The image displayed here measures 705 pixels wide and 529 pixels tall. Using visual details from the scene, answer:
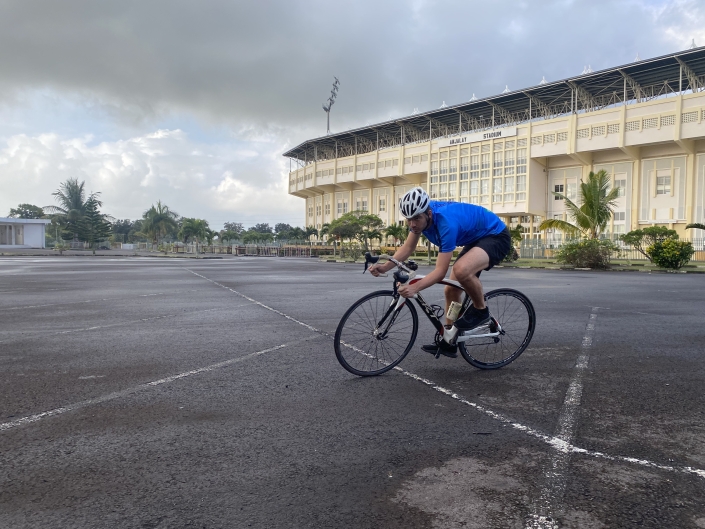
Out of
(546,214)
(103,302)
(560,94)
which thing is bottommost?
(103,302)

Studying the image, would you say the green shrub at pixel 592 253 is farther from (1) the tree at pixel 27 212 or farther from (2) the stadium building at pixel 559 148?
(1) the tree at pixel 27 212

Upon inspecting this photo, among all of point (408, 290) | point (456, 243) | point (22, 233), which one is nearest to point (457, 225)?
point (456, 243)

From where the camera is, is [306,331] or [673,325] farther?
[673,325]

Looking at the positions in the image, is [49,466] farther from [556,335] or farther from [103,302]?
[103,302]

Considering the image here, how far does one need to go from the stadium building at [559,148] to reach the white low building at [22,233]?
4338 centimetres

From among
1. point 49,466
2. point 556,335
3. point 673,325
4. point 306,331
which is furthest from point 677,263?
point 49,466

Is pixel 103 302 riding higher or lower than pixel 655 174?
lower

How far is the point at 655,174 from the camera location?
4909 cm

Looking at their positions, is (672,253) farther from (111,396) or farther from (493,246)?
(111,396)

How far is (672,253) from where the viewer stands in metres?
26.7

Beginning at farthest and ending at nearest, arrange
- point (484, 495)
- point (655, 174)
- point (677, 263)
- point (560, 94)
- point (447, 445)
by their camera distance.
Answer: point (560, 94) → point (655, 174) → point (677, 263) → point (447, 445) → point (484, 495)

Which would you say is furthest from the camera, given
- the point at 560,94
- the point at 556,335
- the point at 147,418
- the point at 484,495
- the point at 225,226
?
the point at 225,226

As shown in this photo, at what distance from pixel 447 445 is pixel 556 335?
4.44 m

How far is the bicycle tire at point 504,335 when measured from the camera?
520 cm
